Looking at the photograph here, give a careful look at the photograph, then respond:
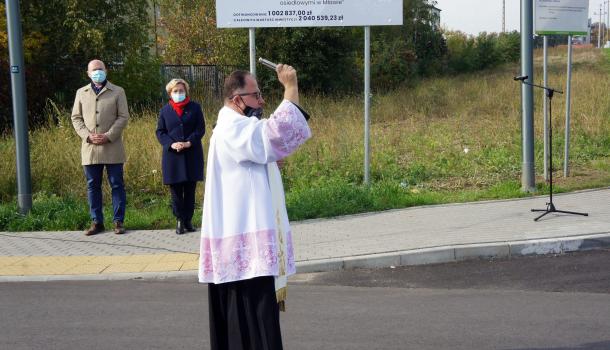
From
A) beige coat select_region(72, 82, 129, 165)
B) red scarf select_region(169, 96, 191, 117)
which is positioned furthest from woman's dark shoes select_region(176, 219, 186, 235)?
red scarf select_region(169, 96, 191, 117)

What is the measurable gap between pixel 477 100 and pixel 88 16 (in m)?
→ 13.5

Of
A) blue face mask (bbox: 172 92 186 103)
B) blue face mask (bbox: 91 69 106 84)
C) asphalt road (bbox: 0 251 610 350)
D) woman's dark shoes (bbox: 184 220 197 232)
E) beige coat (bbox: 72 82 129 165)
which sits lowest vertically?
asphalt road (bbox: 0 251 610 350)

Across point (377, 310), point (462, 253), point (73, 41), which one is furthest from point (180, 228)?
point (73, 41)

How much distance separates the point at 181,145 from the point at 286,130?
5.78 metres

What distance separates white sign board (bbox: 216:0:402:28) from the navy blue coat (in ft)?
8.53

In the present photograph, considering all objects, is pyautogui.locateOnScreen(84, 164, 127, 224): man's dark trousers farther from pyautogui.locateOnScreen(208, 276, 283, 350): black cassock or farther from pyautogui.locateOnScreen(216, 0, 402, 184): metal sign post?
pyautogui.locateOnScreen(208, 276, 283, 350): black cassock

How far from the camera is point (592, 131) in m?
17.1

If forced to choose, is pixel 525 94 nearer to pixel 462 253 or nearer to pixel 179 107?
pixel 462 253

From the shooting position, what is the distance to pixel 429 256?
8164mm

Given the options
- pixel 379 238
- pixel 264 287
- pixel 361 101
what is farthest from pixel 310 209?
pixel 361 101

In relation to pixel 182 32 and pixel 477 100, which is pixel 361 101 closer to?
pixel 477 100

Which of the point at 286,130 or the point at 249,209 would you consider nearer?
the point at 286,130

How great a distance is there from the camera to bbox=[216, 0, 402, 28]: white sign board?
1177cm

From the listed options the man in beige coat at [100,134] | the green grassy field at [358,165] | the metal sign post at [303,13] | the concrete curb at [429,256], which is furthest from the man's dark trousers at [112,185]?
the metal sign post at [303,13]
